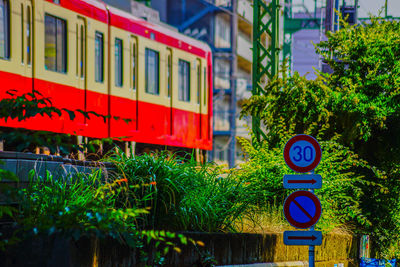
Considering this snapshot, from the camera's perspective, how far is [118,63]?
15.3 m

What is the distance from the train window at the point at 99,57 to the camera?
14570mm

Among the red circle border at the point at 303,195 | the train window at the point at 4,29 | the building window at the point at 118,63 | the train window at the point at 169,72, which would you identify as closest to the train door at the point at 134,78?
the building window at the point at 118,63

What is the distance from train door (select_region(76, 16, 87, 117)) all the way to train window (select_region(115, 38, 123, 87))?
1226 mm

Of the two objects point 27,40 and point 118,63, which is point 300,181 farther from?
point 118,63

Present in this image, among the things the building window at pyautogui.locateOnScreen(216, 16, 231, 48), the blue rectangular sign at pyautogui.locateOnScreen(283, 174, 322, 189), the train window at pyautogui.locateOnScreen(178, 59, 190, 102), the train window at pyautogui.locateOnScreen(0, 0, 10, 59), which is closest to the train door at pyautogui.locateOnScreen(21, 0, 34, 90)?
the train window at pyautogui.locateOnScreen(0, 0, 10, 59)

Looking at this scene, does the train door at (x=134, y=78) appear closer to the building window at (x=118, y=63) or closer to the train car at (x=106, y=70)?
the train car at (x=106, y=70)

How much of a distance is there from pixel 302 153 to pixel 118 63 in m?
6.76

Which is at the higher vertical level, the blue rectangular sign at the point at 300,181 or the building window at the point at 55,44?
the building window at the point at 55,44

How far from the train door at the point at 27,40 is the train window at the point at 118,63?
2939 millimetres

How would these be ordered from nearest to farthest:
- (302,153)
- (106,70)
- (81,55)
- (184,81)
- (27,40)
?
(302,153) → (27,40) → (81,55) → (106,70) → (184,81)

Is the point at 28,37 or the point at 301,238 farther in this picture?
the point at 28,37

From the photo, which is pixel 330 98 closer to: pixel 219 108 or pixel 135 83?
pixel 135 83

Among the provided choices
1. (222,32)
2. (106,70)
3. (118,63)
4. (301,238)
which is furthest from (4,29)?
(222,32)

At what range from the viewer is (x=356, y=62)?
48.0ft
